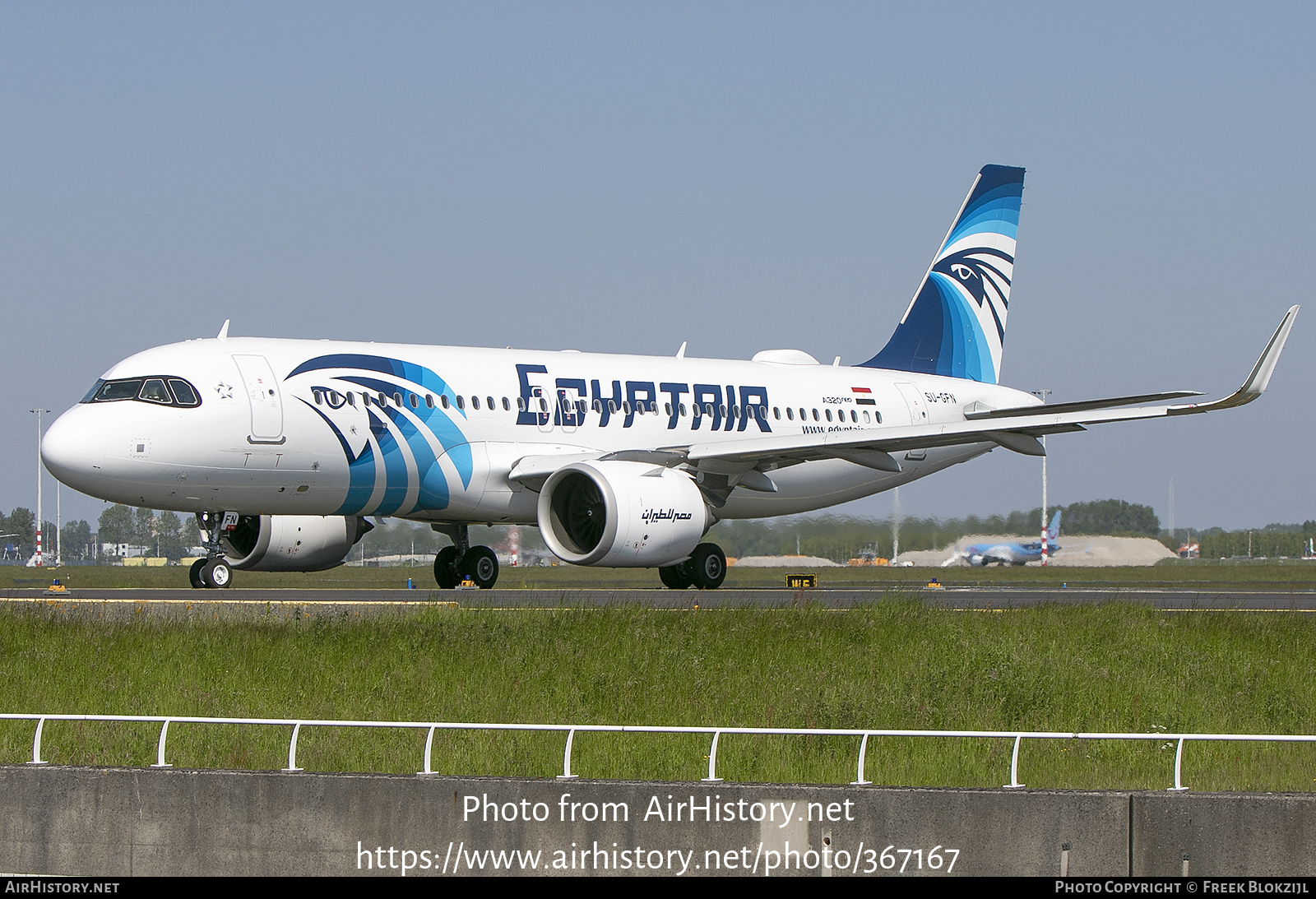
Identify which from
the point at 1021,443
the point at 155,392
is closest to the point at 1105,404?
the point at 1021,443

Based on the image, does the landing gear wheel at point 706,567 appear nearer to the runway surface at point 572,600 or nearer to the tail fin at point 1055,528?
the runway surface at point 572,600

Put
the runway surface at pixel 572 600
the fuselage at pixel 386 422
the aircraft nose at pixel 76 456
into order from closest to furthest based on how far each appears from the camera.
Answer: the runway surface at pixel 572 600, the aircraft nose at pixel 76 456, the fuselage at pixel 386 422

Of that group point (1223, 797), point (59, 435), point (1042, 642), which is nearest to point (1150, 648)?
point (1042, 642)

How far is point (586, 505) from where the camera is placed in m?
26.1

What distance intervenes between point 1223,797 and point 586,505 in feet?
60.6

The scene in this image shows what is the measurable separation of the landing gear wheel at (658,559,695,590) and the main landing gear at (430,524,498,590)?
3.04 m

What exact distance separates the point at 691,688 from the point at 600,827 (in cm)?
498

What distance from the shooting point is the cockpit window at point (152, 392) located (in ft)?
78.7

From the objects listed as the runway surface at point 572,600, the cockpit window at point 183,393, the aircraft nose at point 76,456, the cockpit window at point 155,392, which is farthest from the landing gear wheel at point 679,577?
the aircraft nose at point 76,456

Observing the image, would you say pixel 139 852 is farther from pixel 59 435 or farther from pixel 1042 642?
pixel 59 435

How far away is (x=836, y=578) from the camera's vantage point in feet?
130

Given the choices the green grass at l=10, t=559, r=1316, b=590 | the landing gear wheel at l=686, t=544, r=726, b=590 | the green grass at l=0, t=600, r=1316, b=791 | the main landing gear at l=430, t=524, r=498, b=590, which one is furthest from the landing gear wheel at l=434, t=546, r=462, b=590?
the green grass at l=0, t=600, r=1316, b=791

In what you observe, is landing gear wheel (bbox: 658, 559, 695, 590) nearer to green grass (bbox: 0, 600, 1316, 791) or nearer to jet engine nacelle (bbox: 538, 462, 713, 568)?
jet engine nacelle (bbox: 538, 462, 713, 568)

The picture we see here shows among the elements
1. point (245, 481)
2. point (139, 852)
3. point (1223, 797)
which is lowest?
point (139, 852)
